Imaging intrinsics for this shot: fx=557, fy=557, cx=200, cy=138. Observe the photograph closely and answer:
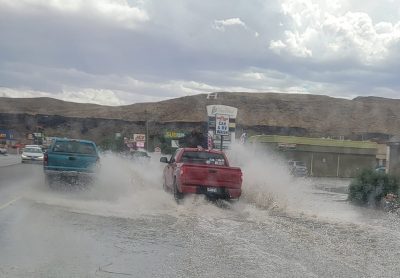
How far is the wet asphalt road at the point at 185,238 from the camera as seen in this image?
7645 mm

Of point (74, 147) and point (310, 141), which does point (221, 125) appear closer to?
point (74, 147)

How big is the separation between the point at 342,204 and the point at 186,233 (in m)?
9.62

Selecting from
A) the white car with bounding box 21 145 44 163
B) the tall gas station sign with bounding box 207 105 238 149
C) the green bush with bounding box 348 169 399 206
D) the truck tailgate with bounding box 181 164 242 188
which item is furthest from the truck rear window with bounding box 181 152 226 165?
the white car with bounding box 21 145 44 163

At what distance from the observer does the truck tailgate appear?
15492 millimetres

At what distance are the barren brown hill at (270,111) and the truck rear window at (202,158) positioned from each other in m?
45.7

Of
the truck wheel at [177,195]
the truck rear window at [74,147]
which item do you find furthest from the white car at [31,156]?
the truck wheel at [177,195]

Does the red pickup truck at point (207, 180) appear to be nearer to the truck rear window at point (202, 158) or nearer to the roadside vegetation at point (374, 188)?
the truck rear window at point (202, 158)

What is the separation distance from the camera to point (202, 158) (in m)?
17.5

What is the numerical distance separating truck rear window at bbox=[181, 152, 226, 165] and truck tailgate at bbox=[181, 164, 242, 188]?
4.32 feet

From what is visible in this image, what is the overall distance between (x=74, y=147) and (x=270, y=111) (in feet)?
254

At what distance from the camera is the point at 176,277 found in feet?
23.2

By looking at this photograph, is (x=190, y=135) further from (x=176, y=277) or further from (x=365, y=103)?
(x=176, y=277)

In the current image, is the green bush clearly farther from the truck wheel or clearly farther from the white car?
the white car

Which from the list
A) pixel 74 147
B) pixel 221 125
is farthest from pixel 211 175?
pixel 221 125
